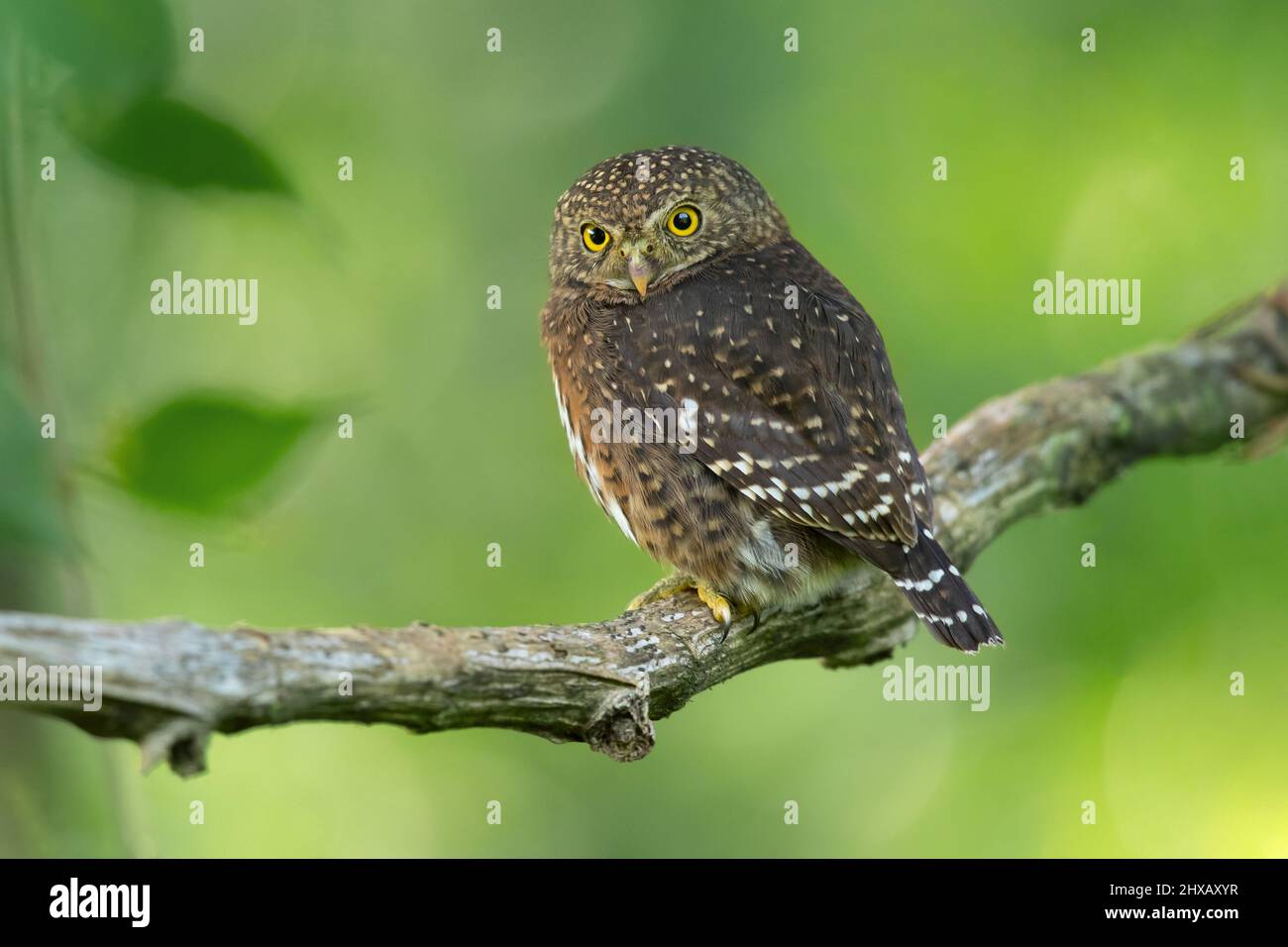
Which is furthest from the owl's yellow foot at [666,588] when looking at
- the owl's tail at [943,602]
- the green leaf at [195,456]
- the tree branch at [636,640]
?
the green leaf at [195,456]

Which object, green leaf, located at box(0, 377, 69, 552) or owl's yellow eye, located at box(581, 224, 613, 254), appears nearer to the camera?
green leaf, located at box(0, 377, 69, 552)

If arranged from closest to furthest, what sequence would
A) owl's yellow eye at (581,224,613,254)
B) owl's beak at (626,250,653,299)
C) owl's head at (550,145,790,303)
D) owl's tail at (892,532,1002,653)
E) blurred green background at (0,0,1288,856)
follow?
owl's tail at (892,532,1002,653)
owl's beak at (626,250,653,299)
owl's head at (550,145,790,303)
owl's yellow eye at (581,224,613,254)
blurred green background at (0,0,1288,856)

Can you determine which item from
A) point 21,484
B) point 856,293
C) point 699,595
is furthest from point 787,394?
point 21,484

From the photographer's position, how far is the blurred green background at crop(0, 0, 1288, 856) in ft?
17.2

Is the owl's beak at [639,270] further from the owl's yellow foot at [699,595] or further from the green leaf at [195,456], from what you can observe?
the green leaf at [195,456]

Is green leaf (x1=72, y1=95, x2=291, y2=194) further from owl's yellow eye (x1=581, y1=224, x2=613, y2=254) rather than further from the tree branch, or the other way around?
owl's yellow eye (x1=581, y1=224, x2=613, y2=254)

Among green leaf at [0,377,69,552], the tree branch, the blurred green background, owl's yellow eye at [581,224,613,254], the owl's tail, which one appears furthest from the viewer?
the blurred green background

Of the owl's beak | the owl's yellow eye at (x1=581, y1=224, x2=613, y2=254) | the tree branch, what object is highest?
the owl's yellow eye at (x1=581, y1=224, x2=613, y2=254)

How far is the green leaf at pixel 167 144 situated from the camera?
1.09m

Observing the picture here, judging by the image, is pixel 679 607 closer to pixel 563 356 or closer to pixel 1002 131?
pixel 563 356

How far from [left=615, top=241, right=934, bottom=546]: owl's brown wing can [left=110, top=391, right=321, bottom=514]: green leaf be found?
8.22 ft

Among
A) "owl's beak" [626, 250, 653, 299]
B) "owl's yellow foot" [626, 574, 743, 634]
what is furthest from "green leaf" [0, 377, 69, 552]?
"owl's beak" [626, 250, 653, 299]

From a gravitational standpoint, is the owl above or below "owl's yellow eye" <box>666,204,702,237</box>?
below

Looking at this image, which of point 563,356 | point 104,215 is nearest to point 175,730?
point 104,215
